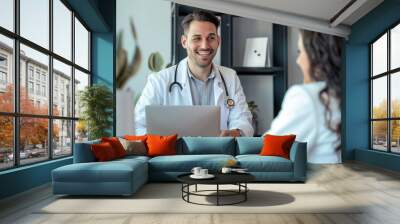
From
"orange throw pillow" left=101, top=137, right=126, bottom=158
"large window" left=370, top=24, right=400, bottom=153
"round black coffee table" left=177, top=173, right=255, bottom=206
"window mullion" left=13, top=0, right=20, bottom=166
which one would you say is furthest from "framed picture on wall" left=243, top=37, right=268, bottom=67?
"window mullion" left=13, top=0, right=20, bottom=166

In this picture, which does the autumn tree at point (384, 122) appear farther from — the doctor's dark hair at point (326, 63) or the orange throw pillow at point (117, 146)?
the orange throw pillow at point (117, 146)

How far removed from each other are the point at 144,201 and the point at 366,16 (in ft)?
20.0

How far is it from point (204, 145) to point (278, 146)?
3.51 feet

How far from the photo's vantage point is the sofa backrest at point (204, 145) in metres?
6.00

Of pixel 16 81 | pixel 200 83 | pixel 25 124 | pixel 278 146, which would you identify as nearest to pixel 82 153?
pixel 25 124

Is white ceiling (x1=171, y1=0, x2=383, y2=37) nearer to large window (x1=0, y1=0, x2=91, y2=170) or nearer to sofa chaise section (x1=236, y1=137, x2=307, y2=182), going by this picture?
large window (x1=0, y1=0, x2=91, y2=170)

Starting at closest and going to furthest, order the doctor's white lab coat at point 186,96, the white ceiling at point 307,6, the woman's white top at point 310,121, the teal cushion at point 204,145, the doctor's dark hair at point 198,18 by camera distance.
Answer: the teal cushion at point 204,145 < the white ceiling at point 307,6 < the doctor's white lab coat at point 186,96 < the doctor's dark hair at point 198,18 < the woman's white top at point 310,121

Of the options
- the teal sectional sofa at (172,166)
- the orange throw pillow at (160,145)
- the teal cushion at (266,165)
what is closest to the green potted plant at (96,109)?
the orange throw pillow at (160,145)

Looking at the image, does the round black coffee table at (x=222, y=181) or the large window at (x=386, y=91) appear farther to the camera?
the large window at (x=386, y=91)

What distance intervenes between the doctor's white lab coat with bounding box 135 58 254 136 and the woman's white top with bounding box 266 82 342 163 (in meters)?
1.38

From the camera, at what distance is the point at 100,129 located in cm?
765

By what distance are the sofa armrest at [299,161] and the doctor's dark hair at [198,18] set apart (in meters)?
4.32

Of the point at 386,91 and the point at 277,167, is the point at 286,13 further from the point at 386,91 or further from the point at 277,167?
the point at 277,167

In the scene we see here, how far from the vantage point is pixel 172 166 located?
5.39 meters
